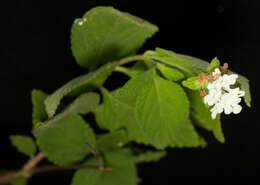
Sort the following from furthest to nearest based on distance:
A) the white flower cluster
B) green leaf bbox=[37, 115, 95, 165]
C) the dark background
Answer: the dark background, green leaf bbox=[37, 115, 95, 165], the white flower cluster

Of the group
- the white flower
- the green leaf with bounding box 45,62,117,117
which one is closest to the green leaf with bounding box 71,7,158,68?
the green leaf with bounding box 45,62,117,117

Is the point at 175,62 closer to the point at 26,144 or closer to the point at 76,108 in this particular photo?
the point at 76,108

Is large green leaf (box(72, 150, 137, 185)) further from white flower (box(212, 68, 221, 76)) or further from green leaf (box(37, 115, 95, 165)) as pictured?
white flower (box(212, 68, 221, 76))

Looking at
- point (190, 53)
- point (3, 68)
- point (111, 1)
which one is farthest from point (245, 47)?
point (3, 68)

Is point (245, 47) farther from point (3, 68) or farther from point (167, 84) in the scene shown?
point (3, 68)

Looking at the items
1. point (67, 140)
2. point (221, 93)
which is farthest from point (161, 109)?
point (67, 140)

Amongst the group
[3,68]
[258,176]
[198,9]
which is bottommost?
[258,176]
